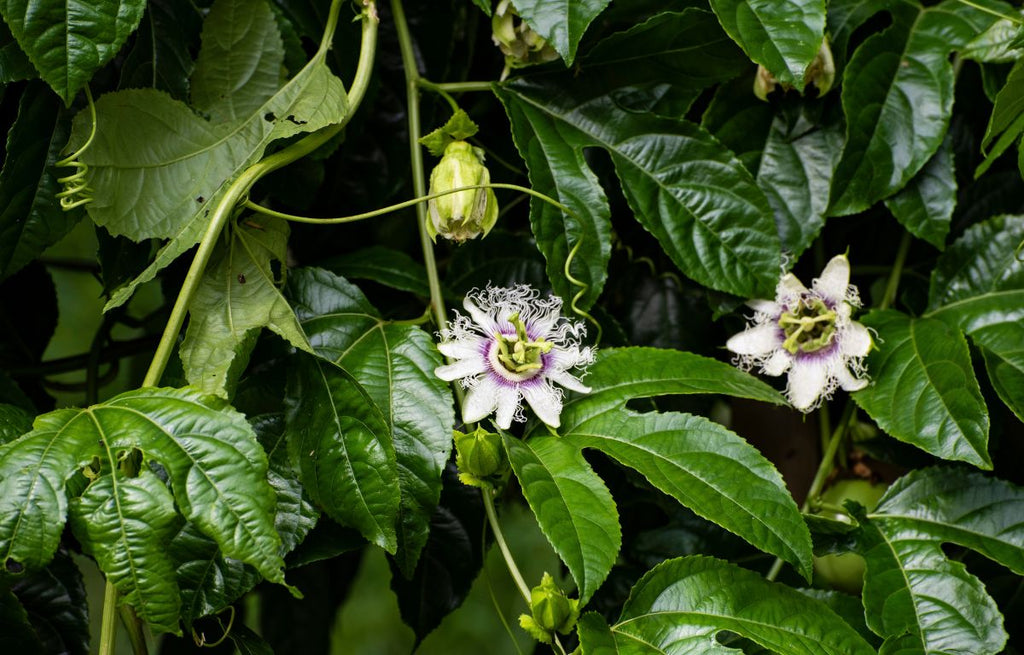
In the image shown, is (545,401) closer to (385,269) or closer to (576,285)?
(576,285)

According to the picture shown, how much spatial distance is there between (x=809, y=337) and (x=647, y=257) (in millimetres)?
202

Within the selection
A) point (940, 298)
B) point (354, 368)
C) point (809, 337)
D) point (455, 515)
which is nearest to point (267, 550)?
point (354, 368)

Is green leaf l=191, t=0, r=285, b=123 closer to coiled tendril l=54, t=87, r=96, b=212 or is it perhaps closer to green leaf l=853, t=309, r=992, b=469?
coiled tendril l=54, t=87, r=96, b=212

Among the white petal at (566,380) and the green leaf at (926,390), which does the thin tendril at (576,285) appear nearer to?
the white petal at (566,380)

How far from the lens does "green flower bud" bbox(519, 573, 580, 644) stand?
2.03ft

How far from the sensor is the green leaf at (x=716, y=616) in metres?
0.63

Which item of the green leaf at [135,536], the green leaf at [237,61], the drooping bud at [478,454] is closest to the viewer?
the green leaf at [135,536]

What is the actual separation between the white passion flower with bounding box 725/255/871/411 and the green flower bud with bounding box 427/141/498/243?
230 millimetres

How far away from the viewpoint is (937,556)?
2.37ft

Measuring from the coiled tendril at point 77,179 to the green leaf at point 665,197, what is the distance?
0.30 m

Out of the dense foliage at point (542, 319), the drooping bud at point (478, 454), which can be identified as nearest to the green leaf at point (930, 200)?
the dense foliage at point (542, 319)

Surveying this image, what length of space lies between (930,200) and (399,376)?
454mm

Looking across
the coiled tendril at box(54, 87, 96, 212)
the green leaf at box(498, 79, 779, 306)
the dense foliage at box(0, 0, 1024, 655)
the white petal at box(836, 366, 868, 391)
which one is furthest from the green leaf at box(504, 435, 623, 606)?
the coiled tendril at box(54, 87, 96, 212)

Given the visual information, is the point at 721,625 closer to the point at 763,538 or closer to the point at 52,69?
the point at 763,538
